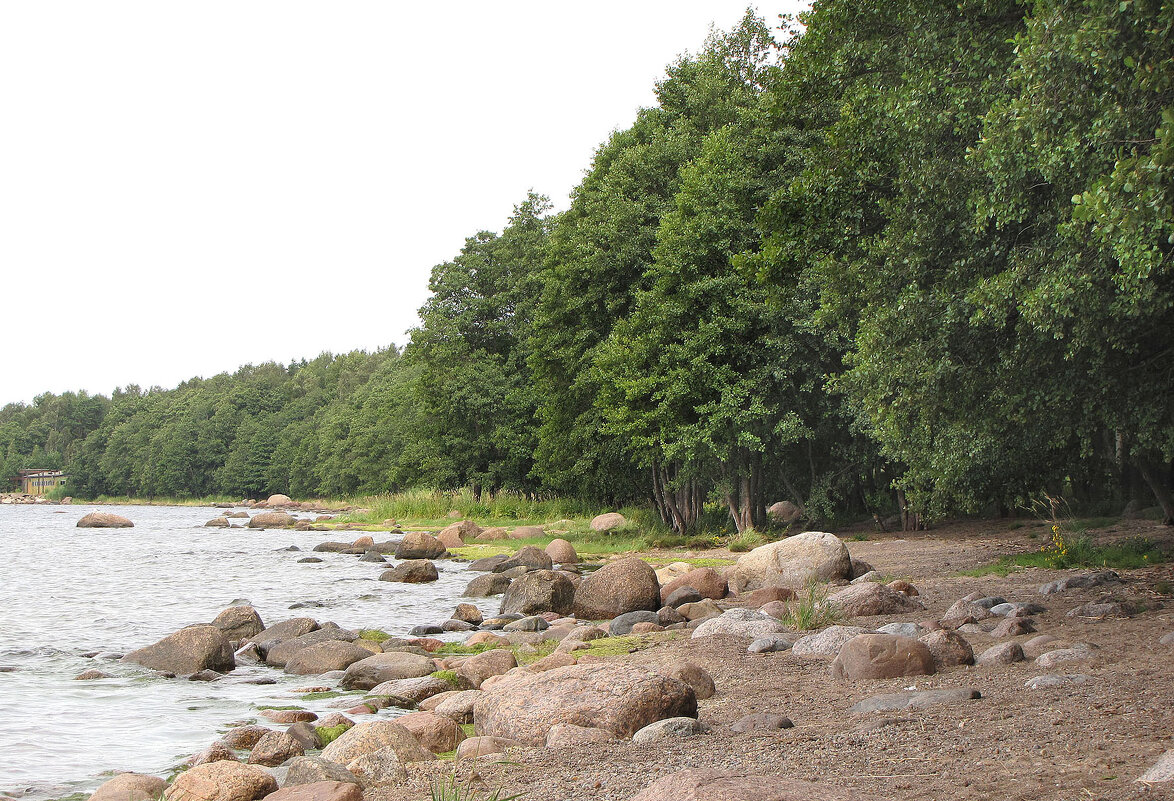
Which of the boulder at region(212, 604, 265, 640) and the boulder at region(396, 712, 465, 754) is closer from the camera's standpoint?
the boulder at region(396, 712, 465, 754)

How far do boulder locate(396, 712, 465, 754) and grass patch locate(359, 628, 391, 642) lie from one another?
258 inches

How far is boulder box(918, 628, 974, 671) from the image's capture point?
841cm

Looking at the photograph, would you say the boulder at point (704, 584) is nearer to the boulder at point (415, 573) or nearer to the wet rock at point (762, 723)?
the boulder at point (415, 573)

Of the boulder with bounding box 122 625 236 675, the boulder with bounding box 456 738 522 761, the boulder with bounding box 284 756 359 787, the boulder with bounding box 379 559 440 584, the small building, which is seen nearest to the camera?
the boulder with bounding box 284 756 359 787

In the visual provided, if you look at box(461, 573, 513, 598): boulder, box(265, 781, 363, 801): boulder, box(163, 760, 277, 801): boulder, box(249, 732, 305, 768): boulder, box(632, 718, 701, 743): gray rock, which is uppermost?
box(632, 718, 701, 743): gray rock

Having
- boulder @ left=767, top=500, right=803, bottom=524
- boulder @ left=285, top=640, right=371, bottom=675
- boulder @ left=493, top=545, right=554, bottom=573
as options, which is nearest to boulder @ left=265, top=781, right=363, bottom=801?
boulder @ left=285, top=640, right=371, bottom=675

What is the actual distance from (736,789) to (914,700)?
315cm

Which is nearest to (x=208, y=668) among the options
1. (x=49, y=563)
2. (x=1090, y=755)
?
(x=1090, y=755)

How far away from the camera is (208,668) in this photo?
1244 centimetres

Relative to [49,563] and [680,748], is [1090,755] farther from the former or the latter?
[49,563]

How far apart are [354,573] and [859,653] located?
20.3m

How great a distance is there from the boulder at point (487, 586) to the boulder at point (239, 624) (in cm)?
624

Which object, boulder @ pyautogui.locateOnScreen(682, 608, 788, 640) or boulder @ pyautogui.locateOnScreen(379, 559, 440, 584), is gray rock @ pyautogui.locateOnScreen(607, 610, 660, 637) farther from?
boulder @ pyautogui.locateOnScreen(379, 559, 440, 584)

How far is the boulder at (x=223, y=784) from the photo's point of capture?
6355 mm
